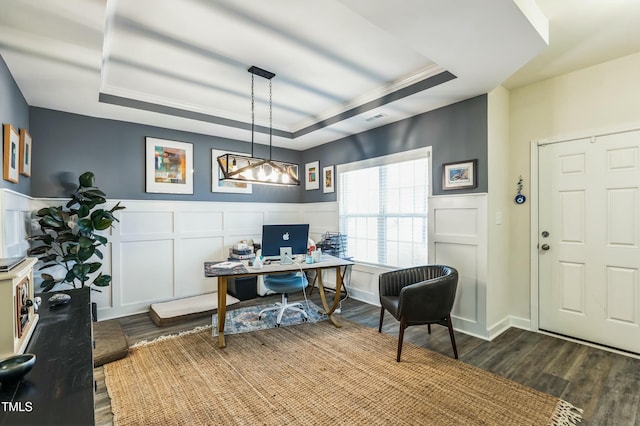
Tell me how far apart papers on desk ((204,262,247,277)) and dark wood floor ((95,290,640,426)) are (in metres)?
0.81

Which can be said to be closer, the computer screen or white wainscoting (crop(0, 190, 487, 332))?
white wainscoting (crop(0, 190, 487, 332))

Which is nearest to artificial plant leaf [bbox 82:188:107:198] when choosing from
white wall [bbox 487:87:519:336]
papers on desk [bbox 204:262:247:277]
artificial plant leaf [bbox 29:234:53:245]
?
artificial plant leaf [bbox 29:234:53:245]

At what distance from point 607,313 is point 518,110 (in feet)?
7.24

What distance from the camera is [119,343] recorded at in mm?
2727

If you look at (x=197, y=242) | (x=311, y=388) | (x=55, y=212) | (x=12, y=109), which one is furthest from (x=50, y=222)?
(x=311, y=388)

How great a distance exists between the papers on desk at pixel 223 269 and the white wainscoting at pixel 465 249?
218cm

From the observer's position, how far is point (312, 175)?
17.4 ft

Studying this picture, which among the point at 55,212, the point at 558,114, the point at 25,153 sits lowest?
the point at 55,212

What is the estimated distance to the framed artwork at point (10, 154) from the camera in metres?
2.29

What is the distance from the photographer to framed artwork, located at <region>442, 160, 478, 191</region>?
10.3 ft

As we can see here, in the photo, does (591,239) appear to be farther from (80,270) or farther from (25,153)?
(25,153)

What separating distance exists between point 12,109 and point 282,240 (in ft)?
8.56

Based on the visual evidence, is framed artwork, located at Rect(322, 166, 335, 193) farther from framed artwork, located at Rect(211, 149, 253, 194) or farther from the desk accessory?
the desk accessory

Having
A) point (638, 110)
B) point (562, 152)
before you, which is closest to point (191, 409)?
point (562, 152)
